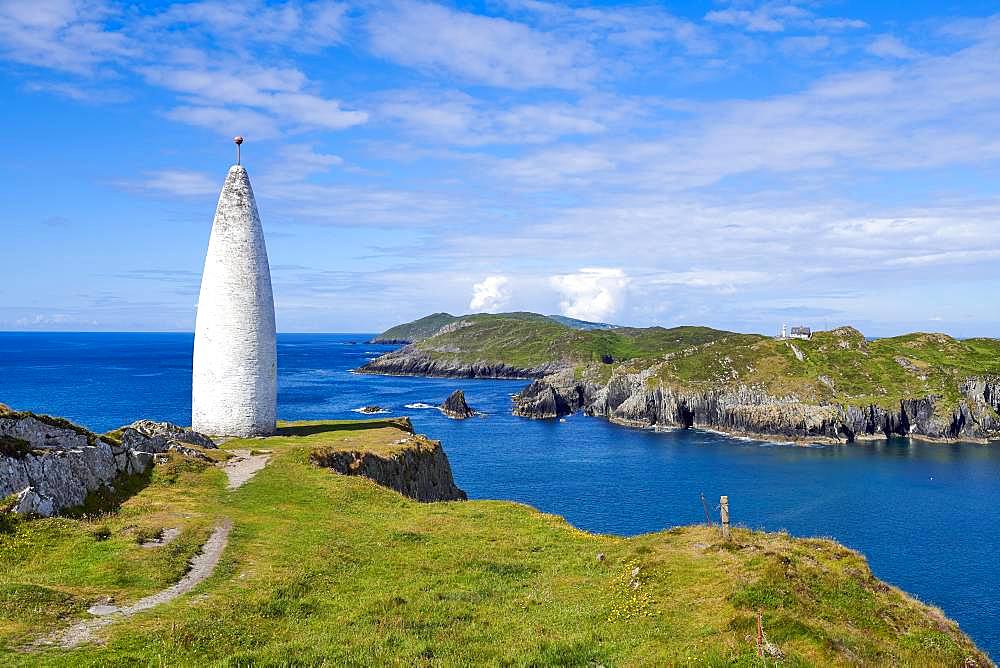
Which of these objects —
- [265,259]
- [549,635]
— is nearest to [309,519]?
[549,635]

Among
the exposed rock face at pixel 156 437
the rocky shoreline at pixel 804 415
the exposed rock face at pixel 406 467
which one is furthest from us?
the rocky shoreline at pixel 804 415

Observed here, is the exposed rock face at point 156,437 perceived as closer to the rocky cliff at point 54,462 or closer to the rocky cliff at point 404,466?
the rocky cliff at point 54,462

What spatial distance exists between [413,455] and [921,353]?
125158mm

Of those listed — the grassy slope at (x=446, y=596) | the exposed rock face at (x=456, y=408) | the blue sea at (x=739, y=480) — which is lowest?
the blue sea at (x=739, y=480)

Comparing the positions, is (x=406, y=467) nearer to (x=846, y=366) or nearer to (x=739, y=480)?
(x=739, y=480)

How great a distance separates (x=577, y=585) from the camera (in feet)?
63.3

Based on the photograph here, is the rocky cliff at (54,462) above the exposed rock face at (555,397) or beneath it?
above

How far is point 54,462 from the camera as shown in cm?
2316

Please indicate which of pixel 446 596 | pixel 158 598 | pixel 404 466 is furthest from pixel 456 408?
pixel 158 598

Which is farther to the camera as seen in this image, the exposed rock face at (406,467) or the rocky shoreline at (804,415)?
the rocky shoreline at (804,415)

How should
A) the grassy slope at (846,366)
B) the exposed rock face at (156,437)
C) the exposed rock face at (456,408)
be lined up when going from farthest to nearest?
the exposed rock face at (456,408), the grassy slope at (846,366), the exposed rock face at (156,437)

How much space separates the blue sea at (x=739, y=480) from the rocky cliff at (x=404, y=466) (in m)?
23.3

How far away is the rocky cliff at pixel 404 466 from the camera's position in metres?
35.0

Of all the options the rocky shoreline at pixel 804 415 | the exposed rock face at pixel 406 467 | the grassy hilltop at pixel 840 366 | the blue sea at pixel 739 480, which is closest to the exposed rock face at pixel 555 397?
A: the rocky shoreline at pixel 804 415
